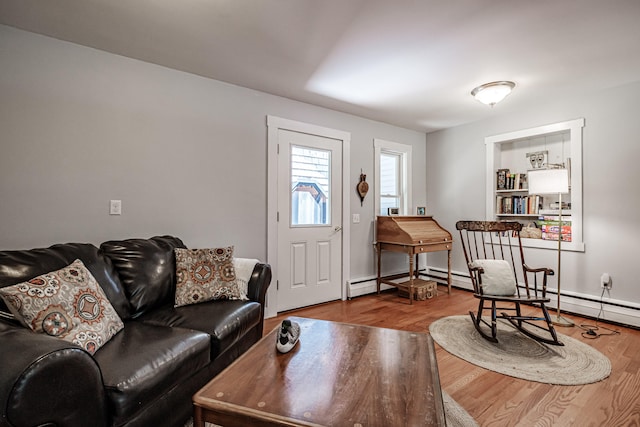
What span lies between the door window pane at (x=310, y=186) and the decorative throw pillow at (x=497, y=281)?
5.80 ft

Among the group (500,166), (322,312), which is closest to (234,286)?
(322,312)

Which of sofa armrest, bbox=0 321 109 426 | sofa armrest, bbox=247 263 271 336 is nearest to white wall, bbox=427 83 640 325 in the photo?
sofa armrest, bbox=247 263 271 336

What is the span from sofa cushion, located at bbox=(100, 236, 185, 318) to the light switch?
0.42m

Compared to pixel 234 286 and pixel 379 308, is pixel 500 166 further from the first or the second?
pixel 234 286

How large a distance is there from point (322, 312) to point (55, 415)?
264 cm

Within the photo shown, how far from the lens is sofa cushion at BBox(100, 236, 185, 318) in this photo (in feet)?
6.61

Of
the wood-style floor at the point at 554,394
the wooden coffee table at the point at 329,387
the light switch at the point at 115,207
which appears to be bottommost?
the wood-style floor at the point at 554,394

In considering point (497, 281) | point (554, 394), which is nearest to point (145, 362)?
point (554, 394)

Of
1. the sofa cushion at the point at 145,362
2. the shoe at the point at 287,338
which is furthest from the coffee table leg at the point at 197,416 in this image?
the shoe at the point at 287,338

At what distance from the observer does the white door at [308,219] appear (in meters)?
3.45

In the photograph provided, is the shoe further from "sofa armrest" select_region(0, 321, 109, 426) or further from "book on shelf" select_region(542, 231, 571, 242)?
"book on shelf" select_region(542, 231, 571, 242)

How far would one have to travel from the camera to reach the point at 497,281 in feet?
9.04

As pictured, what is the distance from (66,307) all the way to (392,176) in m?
4.08

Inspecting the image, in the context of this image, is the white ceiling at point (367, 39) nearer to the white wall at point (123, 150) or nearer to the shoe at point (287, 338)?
the white wall at point (123, 150)
